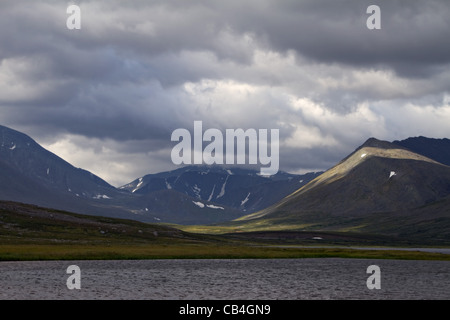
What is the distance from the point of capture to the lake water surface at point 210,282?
72250mm

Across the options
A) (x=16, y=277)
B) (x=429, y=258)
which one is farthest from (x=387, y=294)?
(x=429, y=258)

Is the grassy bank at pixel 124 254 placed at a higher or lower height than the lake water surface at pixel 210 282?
higher

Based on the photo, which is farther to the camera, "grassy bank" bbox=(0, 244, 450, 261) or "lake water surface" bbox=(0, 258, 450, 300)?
"grassy bank" bbox=(0, 244, 450, 261)

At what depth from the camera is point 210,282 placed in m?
86.9

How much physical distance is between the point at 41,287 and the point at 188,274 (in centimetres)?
2985

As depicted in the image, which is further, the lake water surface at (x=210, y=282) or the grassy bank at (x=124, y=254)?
the grassy bank at (x=124, y=254)

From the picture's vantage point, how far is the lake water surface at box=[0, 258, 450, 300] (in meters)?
72.2

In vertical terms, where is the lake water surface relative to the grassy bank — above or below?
below

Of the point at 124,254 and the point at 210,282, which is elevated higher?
the point at 124,254

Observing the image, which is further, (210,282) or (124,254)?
(124,254)

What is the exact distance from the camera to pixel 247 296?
71625mm
